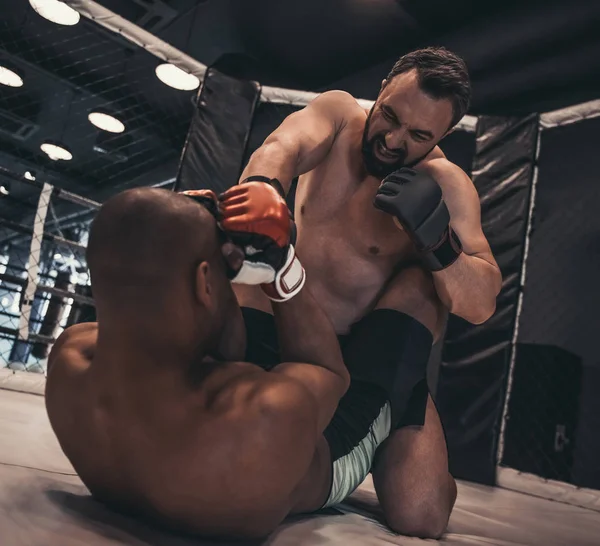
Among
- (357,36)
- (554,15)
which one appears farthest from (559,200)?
(357,36)

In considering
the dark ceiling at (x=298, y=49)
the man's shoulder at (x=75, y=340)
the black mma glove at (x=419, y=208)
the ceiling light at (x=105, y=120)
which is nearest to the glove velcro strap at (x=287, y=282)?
the man's shoulder at (x=75, y=340)

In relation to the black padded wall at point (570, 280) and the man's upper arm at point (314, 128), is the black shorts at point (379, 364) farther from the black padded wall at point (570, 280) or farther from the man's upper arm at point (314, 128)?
the black padded wall at point (570, 280)

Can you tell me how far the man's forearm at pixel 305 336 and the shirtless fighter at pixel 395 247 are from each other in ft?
1.15

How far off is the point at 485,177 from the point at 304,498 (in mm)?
2334

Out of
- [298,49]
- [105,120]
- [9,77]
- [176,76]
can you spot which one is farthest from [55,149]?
[176,76]

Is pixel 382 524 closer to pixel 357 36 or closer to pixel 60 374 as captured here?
pixel 60 374

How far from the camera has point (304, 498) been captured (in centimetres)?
106

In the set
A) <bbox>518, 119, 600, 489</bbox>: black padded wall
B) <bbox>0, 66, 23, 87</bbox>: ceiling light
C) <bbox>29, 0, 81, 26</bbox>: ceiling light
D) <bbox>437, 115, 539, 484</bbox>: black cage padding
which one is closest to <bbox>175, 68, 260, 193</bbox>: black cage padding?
<bbox>29, 0, 81, 26</bbox>: ceiling light

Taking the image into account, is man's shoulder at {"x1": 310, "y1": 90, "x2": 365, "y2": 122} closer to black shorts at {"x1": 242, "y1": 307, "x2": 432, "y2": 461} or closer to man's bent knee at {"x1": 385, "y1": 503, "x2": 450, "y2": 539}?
black shorts at {"x1": 242, "y1": 307, "x2": 432, "y2": 461}

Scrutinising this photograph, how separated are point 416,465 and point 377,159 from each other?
2.79 ft

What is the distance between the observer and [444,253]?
1326 millimetres

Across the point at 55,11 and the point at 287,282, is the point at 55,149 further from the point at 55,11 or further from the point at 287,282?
the point at 287,282

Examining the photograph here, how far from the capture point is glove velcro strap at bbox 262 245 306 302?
2.99 ft

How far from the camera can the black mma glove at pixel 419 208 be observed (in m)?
1.24
